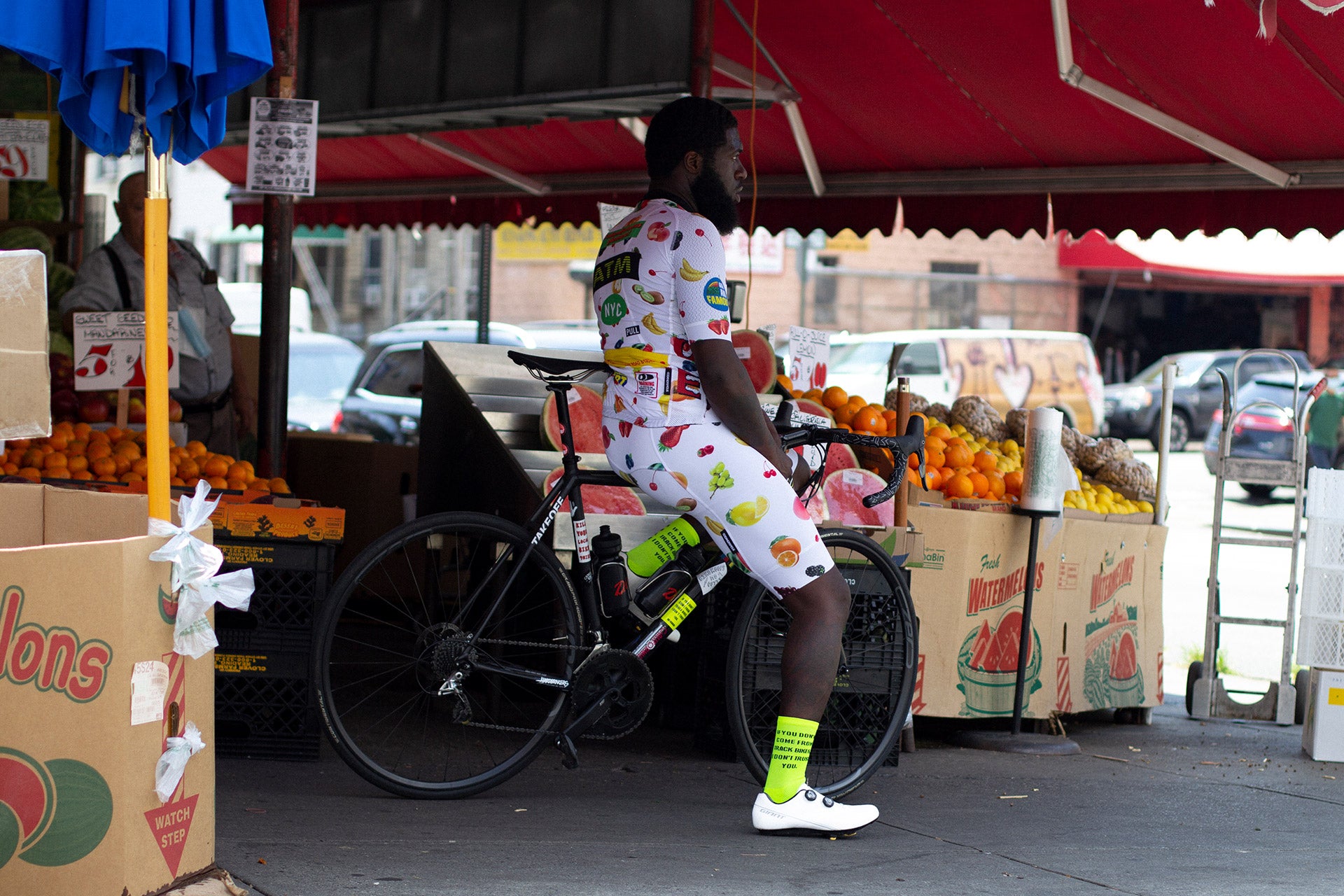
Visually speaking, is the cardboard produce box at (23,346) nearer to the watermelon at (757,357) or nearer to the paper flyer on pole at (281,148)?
the paper flyer on pole at (281,148)

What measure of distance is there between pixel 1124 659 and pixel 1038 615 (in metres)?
0.73

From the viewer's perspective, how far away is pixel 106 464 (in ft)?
15.4

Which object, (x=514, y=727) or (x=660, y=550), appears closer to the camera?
(x=660, y=550)

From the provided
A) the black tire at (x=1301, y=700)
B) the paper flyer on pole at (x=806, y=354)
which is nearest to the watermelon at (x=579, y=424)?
the paper flyer on pole at (x=806, y=354)

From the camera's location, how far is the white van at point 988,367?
18.6 metres

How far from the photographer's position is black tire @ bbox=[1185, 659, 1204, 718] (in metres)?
6.43

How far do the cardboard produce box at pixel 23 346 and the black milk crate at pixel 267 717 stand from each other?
1590 mm

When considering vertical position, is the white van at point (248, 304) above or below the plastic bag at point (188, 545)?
above

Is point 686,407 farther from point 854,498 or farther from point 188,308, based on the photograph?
point 188,308

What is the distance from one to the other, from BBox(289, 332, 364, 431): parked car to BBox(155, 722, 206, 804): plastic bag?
1374 cm

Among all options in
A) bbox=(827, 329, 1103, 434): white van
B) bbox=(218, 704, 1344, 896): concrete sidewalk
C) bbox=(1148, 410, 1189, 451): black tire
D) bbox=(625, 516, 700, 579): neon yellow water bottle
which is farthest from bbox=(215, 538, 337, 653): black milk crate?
bbox=(1148, 410, 1189, 451): black tire

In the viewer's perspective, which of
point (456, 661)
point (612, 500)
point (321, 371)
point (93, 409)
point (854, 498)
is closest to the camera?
point (456, 661)

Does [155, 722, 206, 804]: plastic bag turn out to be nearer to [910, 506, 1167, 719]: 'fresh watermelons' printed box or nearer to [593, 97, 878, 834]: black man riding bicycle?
[593, 97, 878, 834]: black man riding bicycle

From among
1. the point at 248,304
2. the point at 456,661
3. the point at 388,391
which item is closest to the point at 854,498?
the point at 456,661
